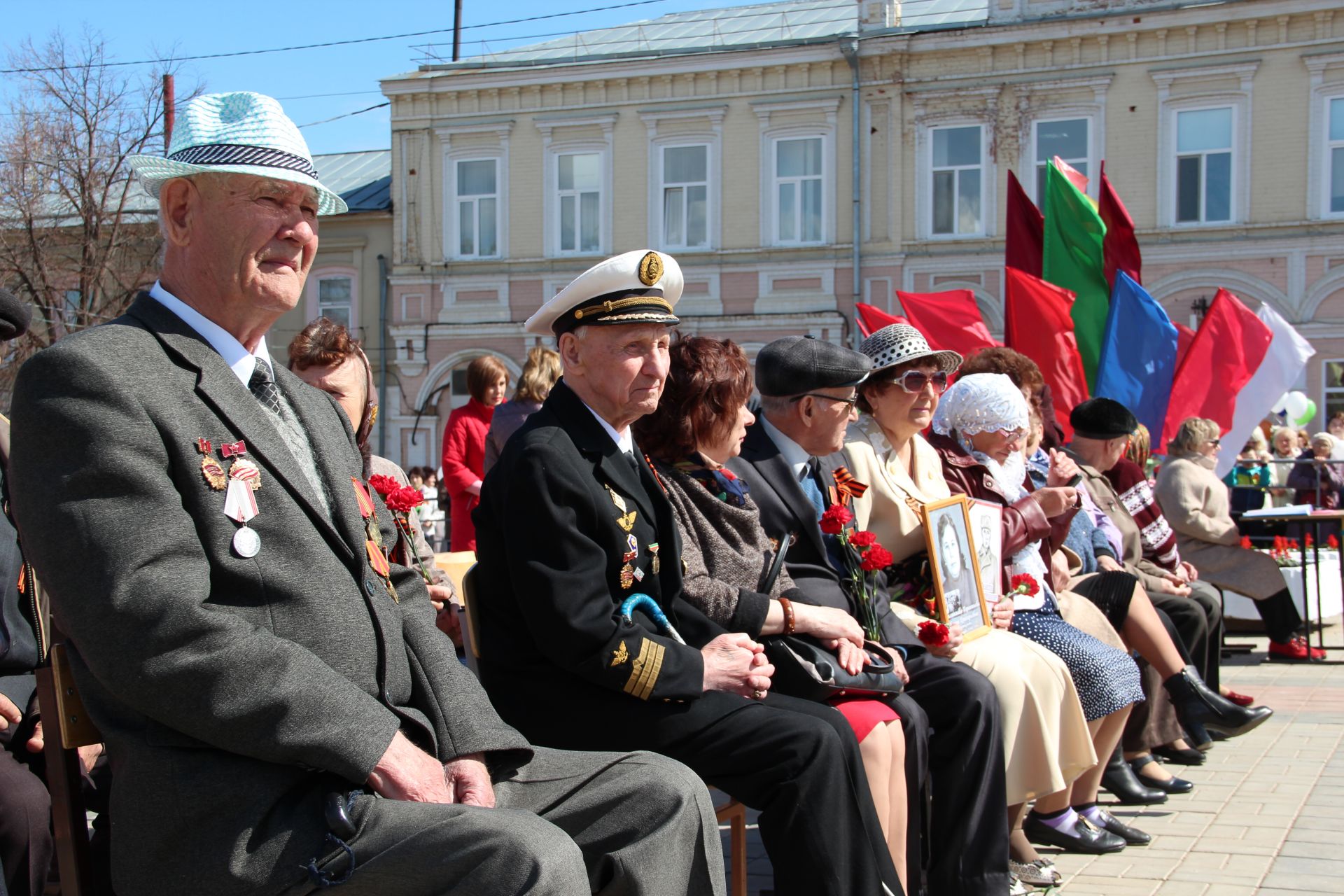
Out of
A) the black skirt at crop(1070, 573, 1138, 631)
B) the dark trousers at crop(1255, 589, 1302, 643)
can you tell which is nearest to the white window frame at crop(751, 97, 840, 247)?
the dark trousers at crop(1255, 589, 1302, 643)

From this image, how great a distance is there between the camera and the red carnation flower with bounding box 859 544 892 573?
13.1 ft

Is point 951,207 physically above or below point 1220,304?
above

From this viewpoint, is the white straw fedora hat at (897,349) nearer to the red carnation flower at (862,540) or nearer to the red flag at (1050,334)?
the red carnation flower at (862,540)

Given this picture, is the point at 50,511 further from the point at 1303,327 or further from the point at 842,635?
the point at 1303,327

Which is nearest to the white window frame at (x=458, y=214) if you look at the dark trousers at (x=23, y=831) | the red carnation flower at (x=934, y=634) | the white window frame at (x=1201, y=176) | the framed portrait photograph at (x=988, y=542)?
the white window frame at (x=1201, y=176)

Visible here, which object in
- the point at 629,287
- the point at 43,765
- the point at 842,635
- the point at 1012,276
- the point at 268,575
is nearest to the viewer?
the point at 268,575

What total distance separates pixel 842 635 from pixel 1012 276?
6.82 meters

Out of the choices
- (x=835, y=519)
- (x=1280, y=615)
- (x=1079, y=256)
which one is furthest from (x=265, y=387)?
(x=1079, y=256)

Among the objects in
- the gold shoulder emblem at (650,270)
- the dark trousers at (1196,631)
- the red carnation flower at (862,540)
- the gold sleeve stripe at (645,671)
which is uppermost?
the gold shoulder emblem at (650,270)

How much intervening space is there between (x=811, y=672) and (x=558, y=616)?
0.90 m

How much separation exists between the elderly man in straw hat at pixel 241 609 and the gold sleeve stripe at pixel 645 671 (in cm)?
48

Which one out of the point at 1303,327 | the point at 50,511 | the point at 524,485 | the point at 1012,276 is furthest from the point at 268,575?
the point at 1303,327

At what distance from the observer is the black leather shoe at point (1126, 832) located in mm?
4824

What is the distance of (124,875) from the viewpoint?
219cm
